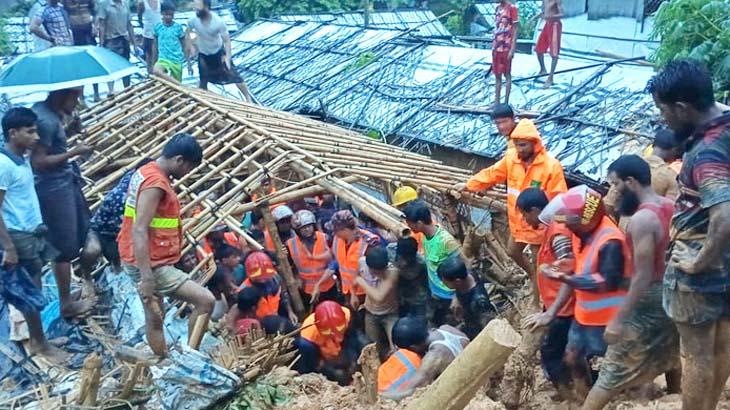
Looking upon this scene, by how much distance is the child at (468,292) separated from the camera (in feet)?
17.7

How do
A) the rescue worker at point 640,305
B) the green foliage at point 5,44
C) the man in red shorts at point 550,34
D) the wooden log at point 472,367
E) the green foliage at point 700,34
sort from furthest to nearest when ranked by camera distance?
the green foliage at point 5,44 → the man in red shorts at point 550,34 → the green foliage at point 700,34 → the rescue worker at point 640,305 → the wooden log at point 472,367

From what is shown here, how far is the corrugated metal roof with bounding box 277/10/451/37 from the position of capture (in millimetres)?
17906

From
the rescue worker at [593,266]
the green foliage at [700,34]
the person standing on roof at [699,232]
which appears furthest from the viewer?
the green foliage at [700,34]

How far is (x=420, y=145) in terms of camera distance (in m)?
10.9

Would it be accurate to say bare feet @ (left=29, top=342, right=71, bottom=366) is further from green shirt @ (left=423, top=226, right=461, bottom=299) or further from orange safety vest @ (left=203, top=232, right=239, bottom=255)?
green shirt @ (left=423, top=226, right=461, bottom=299)

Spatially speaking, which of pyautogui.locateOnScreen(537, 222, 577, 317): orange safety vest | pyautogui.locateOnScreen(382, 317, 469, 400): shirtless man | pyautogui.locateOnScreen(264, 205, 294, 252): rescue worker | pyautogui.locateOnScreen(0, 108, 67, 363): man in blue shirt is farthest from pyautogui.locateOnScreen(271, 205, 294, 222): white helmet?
pyautogui.locateOnScreen(537, 222, 577, 317): orange safety vest

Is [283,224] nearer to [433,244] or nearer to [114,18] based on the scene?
[433,244]

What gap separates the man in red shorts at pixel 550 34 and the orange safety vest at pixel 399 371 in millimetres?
6633

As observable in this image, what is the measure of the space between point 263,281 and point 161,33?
5888 millimetres

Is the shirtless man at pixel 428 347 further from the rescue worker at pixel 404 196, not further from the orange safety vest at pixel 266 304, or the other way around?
the rescue worker at pixel 404 196

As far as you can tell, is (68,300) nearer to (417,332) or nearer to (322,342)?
(322,342)

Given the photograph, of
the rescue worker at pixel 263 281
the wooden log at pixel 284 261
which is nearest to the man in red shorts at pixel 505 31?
the wooden log at pixel 284 261

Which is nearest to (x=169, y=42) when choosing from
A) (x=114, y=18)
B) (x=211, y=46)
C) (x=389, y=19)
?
(x=211, y=46)

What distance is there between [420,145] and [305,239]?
4709 millimetres
